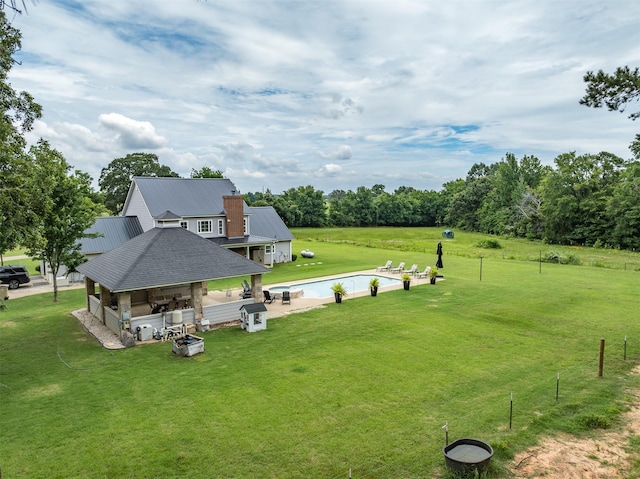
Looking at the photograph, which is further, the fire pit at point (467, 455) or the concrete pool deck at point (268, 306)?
the concrete pool deck at point (268, 306)

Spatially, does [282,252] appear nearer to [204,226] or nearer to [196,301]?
[204,226]

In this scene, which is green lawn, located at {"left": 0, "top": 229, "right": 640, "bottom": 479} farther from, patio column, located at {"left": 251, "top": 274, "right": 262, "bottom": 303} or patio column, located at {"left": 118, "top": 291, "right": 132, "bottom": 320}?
patio column, located at {"left": 251, "top": 274, "right": 262, "bottom": 303}

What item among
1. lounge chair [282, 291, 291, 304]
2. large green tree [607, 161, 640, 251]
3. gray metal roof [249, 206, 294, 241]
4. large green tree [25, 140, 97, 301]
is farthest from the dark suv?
large green tree [607, 161, 640, 251]

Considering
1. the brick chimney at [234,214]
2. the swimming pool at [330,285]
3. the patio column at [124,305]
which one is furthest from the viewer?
the brick chimney at [234,214]

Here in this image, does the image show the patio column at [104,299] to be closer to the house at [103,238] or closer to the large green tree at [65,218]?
the large green tree at [65,218]

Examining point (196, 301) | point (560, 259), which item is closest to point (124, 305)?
point (196, 301)

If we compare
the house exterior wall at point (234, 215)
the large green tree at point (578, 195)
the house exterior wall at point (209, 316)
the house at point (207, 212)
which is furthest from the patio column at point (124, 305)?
the large green tree at point (578, 195)
